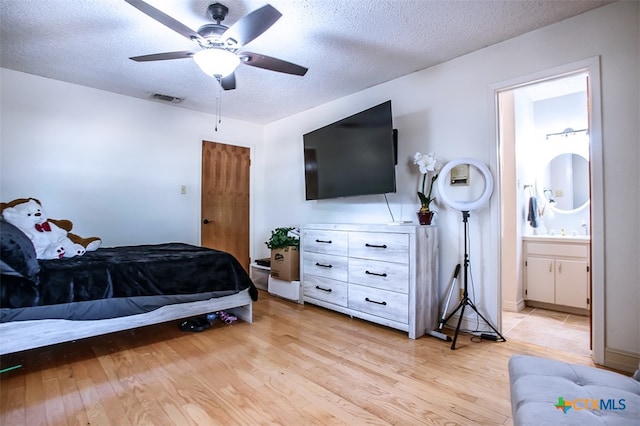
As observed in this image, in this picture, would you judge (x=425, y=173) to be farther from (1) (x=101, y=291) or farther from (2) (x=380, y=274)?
(1) (x=101, y=291)

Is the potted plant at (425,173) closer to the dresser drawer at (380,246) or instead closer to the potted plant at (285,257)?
the dresser drawer at (380,246)

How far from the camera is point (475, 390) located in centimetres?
179

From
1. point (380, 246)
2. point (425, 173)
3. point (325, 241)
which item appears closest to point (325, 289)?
point (325, 241)

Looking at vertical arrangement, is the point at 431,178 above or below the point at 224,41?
below

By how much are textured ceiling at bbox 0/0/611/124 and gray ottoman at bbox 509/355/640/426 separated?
2154 millimetres

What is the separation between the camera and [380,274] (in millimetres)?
2766

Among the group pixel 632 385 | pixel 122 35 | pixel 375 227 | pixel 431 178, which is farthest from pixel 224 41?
pixel 632 385

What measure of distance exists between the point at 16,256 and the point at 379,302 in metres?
2.54

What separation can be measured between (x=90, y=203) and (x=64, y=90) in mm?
1225

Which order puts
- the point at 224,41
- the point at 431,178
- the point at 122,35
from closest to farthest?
the point at 224,41 → the point at 122,35 → the point at 431,178

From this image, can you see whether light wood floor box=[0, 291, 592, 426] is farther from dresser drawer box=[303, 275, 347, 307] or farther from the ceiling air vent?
the ceiling air vent

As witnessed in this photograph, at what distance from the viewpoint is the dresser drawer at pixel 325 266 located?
3115 millimetres

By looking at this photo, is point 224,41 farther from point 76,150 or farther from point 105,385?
point 76,150

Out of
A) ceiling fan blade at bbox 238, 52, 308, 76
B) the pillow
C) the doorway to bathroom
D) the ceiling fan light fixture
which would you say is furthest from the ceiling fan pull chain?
the doorway to bathroom
